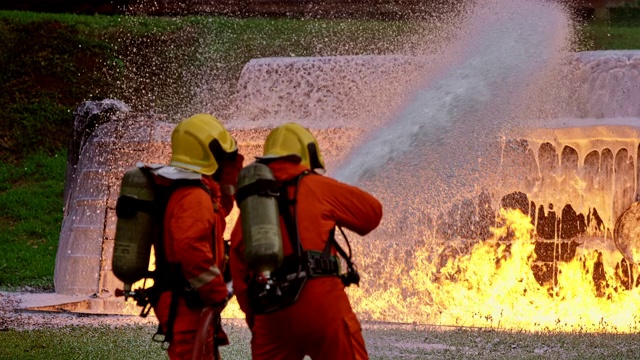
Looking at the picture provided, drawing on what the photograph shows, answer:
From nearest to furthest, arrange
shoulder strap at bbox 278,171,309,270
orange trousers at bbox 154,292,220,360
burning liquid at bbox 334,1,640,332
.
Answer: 1. shoulder strap at bbox 278,171,309,270
2. orange trousers at bbox 154,292,220,360
3. burning liquid at bbox 334,1,640,332

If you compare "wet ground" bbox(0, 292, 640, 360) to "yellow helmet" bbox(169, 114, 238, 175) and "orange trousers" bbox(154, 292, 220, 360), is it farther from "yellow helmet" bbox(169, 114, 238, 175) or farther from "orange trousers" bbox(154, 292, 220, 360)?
"yellow helmet" bbox(169, 114, 238, 175)

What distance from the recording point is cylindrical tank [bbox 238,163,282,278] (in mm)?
4750

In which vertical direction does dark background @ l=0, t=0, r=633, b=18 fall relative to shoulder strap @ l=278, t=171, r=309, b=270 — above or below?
above

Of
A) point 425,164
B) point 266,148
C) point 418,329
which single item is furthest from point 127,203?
point 425,164

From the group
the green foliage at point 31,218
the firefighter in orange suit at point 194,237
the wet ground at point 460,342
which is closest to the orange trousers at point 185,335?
the firefighter in orange suit at point 194,237

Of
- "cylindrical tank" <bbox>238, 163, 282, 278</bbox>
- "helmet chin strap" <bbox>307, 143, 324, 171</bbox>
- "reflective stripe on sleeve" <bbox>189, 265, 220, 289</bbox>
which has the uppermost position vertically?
"helmet chin strap" <bbox>307, 143, 324, 171</bbox>

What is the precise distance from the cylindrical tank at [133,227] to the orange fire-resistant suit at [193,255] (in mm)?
95

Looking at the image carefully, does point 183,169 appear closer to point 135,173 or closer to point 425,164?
point 135,173

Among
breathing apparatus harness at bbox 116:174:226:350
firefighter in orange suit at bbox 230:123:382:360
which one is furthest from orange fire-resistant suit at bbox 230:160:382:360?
breathing apparatus harness at bbox 116:174:226:350

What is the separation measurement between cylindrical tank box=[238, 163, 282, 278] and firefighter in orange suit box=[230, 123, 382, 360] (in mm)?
100

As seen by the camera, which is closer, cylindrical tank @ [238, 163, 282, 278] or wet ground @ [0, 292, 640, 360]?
cylindrical tank @ [238, 163, 282, 278]

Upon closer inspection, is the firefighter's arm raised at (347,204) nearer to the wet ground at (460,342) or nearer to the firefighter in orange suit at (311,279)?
the firefighter in orange suit at (311,279)

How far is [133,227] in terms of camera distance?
207 inches

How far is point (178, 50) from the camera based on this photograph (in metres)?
20.5
